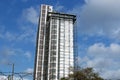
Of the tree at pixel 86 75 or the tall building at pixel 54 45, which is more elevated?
the tall building at pixel 54 45

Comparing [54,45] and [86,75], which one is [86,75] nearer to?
[86,75]

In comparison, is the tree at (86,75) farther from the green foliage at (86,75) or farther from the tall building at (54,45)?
the tall building at (54,45)

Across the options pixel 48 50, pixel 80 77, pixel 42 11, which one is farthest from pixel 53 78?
pixel 80 77

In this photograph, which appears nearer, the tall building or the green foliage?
the green foliage

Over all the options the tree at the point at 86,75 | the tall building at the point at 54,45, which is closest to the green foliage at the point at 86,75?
the tree at the point at 86,75

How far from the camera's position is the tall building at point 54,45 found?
162m

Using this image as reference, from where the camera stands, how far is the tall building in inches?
6398

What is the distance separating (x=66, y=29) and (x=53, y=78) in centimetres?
3079

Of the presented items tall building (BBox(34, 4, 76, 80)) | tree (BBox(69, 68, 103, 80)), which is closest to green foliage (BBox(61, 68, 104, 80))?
tree (BBox(69, 68, 103, 80))

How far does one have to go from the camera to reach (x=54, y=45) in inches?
6599

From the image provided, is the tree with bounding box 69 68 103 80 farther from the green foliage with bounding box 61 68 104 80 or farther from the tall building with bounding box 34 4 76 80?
the tall building with bounding box 34 4 76 80

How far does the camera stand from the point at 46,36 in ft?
559

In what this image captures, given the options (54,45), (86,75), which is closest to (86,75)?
(86,75)

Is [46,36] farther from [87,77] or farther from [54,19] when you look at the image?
[87,77]
